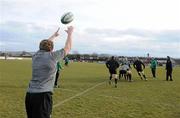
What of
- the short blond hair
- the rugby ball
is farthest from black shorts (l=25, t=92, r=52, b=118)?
the rugby ball

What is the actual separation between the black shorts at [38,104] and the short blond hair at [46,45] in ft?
2.52

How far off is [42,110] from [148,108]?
7941 millimetres

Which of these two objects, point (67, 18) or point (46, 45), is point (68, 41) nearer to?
point (46, 45)

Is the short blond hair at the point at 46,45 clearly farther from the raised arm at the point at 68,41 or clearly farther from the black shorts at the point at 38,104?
the black shorts at the point at 38,104

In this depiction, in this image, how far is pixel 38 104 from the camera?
7.40m

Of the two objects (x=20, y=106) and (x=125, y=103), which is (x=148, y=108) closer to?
(x=125, y=103)

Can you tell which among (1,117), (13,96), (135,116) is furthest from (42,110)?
(13,96)

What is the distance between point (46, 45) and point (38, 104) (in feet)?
3.31

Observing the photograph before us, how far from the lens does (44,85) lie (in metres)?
7.46

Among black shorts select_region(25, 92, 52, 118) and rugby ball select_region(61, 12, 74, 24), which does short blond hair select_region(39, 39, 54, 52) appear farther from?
rugby ball select_region(61, 12, 74, 24)

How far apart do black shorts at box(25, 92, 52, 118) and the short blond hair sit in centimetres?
77

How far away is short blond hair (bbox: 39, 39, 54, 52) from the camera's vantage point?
24.5ft

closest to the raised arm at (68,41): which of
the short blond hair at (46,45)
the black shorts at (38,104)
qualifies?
the short blond hair at (46,45)

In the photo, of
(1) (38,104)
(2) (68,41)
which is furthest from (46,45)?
(1) (38,104)
